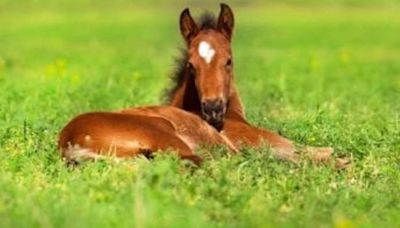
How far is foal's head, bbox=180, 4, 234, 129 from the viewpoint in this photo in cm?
980

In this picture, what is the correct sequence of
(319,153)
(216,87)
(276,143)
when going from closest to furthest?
(319,153) < (216,87) < (276,143)

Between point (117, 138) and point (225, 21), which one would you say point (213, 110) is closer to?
point (225, 21)

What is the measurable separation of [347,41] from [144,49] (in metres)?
6.35

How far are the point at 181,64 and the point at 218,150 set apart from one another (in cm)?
188

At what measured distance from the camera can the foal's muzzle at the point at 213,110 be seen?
980 cm

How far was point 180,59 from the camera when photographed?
1064 centimetres

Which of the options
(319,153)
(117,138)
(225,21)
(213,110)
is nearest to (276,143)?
(319,153)

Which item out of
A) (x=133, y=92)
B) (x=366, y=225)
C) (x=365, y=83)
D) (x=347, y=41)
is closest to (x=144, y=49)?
(x=347, y=41)

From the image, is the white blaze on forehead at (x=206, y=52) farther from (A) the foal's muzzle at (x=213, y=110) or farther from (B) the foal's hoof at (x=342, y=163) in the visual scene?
(B) the foal's hoof at (x=342, y=163)

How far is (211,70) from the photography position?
9836mm

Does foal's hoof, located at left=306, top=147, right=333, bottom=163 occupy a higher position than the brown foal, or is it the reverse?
the brown foal

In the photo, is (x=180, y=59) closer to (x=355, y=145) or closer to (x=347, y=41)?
(x=355, y=145)

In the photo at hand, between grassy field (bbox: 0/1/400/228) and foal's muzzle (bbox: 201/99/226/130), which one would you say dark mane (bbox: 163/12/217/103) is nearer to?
grassy field (bbox: 0/1/400/228)

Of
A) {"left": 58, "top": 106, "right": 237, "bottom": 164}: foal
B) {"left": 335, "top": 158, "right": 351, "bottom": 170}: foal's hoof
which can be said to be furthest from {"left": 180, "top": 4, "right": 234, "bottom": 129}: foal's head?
{"left": 335, "top": 158, "right": 351, "bottom": 170}: foal's hoof
